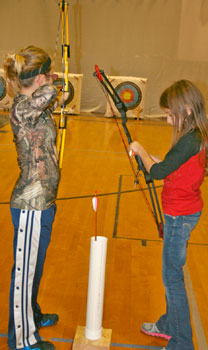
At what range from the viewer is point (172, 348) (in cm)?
150

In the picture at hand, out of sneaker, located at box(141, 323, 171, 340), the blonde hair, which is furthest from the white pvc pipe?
the blonde hair

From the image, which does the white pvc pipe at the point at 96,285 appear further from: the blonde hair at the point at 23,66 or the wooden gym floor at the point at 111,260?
the blonde hair at the point at 23,66

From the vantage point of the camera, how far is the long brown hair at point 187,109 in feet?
4.35

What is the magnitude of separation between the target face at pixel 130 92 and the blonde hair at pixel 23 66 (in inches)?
252

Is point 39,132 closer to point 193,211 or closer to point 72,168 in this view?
point 193,211

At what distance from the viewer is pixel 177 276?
57.2 inches

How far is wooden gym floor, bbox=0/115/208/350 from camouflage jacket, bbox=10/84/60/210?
0.60 metres

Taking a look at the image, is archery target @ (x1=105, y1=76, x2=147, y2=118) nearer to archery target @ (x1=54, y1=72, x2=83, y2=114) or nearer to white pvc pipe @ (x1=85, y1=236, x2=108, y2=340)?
archery target @ (x1=54, y1=72, x2=83, y2=114)

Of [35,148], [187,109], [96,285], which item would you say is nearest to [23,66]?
[35,148]

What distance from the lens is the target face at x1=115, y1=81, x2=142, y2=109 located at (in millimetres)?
7586

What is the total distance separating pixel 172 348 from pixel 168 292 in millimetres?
205

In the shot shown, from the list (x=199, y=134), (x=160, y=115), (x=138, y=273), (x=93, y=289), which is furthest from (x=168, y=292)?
(x=160, y=115)

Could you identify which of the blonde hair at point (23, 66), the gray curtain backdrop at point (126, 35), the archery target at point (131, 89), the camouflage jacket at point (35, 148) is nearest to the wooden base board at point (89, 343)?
the camouflage jacket at point (35, 148)

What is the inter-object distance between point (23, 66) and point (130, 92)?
Answer: 6.47 metres
